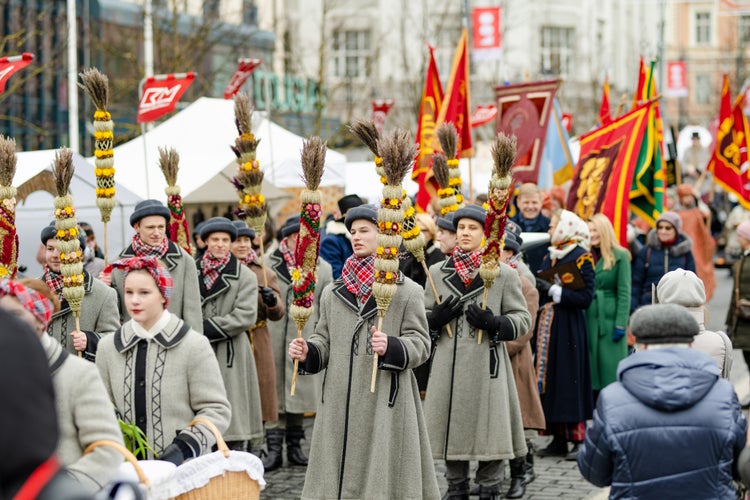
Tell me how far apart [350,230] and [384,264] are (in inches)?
18.4

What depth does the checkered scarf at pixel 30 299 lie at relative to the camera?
4.87m

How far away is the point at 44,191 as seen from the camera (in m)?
14.0

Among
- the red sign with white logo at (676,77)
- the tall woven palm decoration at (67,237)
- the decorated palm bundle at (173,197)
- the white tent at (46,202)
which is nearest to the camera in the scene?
the tall woven palm decoration at (67,237)

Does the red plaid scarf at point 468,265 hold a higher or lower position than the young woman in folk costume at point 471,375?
higher

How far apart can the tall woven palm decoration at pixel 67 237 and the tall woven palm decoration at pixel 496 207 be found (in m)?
2.43

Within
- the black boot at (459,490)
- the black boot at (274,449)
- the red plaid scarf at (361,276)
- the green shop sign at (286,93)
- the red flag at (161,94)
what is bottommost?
the black boot at (274,449)

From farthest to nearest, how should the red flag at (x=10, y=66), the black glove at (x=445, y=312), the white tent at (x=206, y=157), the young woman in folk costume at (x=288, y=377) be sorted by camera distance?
the white tent at (x=206, y=157) < the young woman in folk costume at (x=288, y=377) < the red flag at (x=10, y=66) < the black glove at (x=445, y=312)

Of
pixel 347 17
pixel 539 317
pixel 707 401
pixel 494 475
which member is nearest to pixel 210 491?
pixel 707 401

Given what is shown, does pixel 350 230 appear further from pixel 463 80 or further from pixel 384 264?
pixel 463 80

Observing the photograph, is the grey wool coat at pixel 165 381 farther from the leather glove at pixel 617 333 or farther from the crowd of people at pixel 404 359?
the leather glove at pixel 617 333

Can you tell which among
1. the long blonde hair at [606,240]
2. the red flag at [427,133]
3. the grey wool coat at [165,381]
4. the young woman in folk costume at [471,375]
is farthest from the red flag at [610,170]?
the grey wool coat at [165,381]

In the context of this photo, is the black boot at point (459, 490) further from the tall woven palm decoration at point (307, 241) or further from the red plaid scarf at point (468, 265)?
the tall woven palm decoration at point (307, 241)

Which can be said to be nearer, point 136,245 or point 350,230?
point 350,230

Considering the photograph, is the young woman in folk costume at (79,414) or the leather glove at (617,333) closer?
the young woman in folk costume at (79,414)
